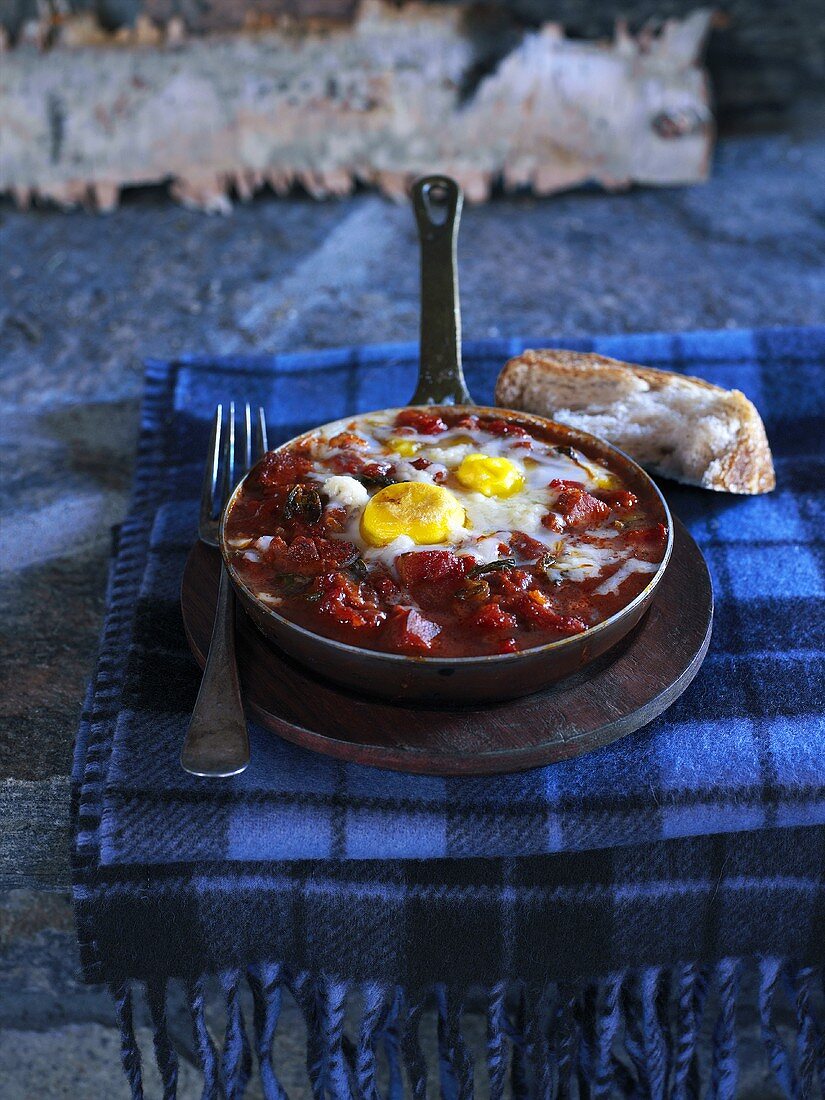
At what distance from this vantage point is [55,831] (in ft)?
4.75

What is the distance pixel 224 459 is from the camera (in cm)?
184

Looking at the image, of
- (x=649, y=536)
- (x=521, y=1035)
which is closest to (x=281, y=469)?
(x=649, y=536)

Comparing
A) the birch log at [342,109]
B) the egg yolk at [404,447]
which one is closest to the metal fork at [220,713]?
the egg yolk at [404,447]

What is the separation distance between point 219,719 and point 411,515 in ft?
1.15

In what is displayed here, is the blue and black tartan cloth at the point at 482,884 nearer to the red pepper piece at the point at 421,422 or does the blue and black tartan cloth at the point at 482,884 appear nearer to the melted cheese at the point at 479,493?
the melted cheese at the point at 479,493

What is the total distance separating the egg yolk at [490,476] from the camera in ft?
4.86

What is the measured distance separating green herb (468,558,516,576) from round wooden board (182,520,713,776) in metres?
0.15

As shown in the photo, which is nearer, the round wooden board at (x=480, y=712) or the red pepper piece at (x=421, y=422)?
the round wooden board at (x=480, y=712)

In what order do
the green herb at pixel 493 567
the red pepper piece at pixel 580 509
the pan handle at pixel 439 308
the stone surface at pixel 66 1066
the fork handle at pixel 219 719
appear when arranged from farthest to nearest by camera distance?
the pan handle at pixel 439 308, the stone surface at pixel 66 1066, the red pepper piece at pixel 580 509, the green herb at pixel 493 567, the fork handle at pixel 219 719

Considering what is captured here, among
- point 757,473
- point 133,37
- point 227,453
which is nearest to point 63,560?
point 227,453

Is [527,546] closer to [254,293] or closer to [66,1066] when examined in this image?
[66,1066]

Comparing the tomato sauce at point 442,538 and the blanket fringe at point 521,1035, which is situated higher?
the tomato sauce at point 442,538

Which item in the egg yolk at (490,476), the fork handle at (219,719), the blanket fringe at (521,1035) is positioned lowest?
the blanket fringe at (521,1035)

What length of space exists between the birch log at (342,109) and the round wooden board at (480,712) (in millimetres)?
2527
